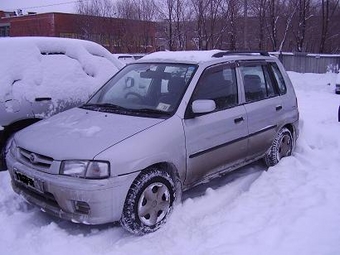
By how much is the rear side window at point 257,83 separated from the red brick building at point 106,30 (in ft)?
105

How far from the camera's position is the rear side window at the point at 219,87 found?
4.34m

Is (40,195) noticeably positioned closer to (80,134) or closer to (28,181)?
(28,181)

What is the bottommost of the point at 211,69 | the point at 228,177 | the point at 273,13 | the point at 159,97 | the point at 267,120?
the point at 228,177

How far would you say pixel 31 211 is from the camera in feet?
13.6

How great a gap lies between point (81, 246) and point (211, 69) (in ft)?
8.00

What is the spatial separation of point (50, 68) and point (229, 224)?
3.43 metres

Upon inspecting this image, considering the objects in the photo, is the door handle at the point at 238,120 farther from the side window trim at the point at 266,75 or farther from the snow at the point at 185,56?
the snow at the point at 185,56

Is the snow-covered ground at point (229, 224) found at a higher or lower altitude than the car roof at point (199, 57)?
lower

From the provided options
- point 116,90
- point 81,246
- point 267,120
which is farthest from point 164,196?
point 267,120

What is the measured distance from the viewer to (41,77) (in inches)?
212

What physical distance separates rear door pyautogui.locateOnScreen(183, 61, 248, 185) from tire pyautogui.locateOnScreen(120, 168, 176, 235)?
1.25 ft

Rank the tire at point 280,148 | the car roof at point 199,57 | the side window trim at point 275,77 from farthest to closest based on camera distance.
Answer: the side window trim at point 275,77, the tire at point 280,148, the car roof at point 199,57

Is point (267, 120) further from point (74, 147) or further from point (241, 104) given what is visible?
point (74, 147)

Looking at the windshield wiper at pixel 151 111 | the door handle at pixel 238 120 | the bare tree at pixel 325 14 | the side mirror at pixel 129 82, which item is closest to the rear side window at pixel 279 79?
the door handle at pixel 238 120
